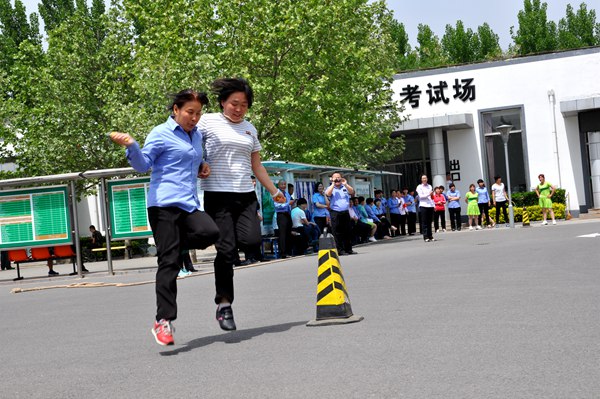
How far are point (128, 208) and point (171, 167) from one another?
46.6ft

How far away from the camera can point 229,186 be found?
307 inches

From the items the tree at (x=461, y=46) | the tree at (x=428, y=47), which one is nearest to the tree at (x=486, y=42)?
the tree at (x=461, y=46)

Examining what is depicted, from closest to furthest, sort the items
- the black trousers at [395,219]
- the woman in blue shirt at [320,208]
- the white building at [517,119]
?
1. the woman in blue shirt at [320,208]
2. the black trousers at [395,219]
3. the white building at [517,119]

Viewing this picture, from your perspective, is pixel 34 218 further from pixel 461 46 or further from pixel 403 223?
pixel 461 46

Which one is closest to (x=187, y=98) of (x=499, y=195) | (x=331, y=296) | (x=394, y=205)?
(x=331, y=296)

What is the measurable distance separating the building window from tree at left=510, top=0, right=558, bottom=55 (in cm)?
3051

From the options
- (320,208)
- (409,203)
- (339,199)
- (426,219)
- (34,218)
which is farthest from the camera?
(409,203)

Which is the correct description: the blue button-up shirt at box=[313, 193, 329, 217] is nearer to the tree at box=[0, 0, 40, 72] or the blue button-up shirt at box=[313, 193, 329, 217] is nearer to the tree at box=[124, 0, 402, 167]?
the tree at box=[124, 0, 402, 167]

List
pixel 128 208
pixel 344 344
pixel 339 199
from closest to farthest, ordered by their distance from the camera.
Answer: pixel 344 344 → pixel 339 199 → pixel 128 208

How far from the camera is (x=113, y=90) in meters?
37.3

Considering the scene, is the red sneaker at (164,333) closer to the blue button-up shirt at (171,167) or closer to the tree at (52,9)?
the blue button-up shirt at (171,167)

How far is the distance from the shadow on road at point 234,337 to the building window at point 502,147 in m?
36.1

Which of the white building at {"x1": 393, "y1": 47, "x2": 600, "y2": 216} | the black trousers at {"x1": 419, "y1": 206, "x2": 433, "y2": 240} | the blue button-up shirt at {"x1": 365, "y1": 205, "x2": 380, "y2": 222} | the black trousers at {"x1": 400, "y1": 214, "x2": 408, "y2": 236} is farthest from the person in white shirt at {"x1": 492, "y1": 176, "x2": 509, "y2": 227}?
the black trousers at {"x1": 419, "y1": 206, "x2": 433, "y2": 240}

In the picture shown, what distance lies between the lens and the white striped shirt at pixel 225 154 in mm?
7812
